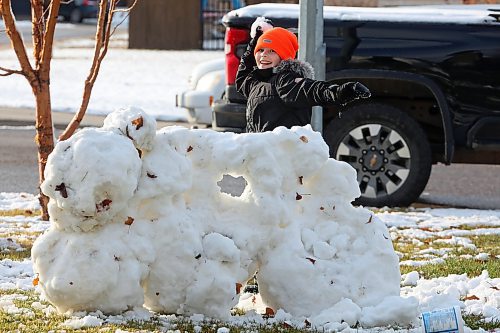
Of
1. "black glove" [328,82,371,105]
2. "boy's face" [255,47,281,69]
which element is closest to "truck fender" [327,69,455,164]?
"boy's face" [255,47,281,69]

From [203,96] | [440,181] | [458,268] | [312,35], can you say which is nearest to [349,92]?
[458,268]

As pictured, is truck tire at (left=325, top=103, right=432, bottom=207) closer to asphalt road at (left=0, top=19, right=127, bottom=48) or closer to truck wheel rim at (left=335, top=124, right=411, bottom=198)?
truck wheel rim at (left=335, top=124, right=411, bottom=198)

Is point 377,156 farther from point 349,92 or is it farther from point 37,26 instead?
point 349,92

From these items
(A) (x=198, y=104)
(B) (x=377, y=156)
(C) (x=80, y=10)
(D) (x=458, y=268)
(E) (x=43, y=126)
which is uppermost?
(E) (x=43, y=126)

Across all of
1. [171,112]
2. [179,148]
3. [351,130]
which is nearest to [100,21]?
[351,130]

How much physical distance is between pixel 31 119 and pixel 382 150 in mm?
8293

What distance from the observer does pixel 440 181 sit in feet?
38.8

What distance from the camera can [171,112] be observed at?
60.0 feet

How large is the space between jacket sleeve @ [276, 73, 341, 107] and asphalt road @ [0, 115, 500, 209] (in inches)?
160

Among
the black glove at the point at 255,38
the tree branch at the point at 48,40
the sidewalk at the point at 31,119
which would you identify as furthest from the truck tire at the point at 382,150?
the sidewalk at the point at 31,119

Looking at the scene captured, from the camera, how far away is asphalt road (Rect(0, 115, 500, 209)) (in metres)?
10.8

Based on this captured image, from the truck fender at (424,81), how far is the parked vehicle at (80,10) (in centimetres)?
3422

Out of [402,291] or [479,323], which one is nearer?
[479,323]

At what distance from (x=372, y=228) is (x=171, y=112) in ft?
41.7
